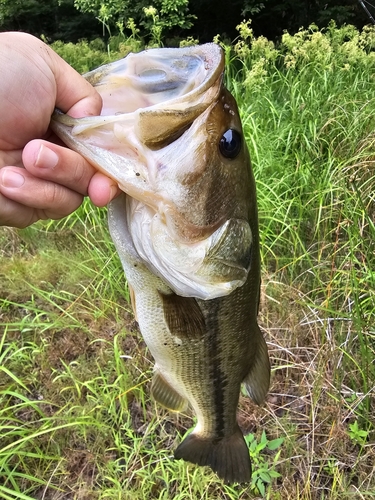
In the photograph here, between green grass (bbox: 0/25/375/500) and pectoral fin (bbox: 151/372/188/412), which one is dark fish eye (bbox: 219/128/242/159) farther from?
green grass (bbox: 0/25/375/500)

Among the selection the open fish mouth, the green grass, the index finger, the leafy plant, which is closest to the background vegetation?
the green grass

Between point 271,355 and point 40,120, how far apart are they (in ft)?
6.21

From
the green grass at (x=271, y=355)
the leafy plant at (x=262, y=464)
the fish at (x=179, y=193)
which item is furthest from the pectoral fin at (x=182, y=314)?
the leafy plant at (x=262, y=464)

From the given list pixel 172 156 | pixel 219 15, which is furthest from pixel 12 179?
pixel 219 15

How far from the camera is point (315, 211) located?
286 cm

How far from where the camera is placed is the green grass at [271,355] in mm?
2221

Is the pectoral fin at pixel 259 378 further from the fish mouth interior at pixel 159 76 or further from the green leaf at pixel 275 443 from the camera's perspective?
the fish mouth interior at pixel 159 76

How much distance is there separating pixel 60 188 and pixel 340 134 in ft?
7.96

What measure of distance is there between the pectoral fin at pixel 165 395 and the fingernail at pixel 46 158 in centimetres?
89

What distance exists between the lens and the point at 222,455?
168 cm

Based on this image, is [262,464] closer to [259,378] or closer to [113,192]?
[259,378]

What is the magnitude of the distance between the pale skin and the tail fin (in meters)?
1.02

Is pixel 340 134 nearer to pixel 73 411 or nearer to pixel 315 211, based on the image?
pixel 315 211

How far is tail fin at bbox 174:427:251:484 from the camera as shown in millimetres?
1668
